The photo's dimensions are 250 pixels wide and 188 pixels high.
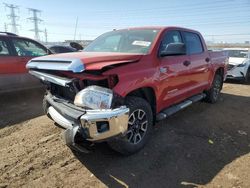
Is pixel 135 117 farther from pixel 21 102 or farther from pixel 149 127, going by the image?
pixel 21 102

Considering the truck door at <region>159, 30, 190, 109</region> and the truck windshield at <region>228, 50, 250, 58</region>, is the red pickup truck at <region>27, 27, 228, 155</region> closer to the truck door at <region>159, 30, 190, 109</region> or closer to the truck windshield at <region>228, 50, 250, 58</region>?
the truck door at <region>159, 30, 190, 109</region>

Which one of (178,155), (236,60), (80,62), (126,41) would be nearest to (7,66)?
(126,41)

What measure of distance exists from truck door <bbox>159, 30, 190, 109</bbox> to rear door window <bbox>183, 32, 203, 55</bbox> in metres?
0.30

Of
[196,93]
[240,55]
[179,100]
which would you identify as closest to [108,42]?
[179,100]

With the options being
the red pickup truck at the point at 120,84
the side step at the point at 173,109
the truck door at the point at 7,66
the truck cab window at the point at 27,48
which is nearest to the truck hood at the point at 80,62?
the red pickup truck at the point at 120,84

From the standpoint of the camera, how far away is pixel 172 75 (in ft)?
13.6

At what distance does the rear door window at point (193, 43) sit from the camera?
5.04 m

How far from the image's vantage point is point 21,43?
21.1 ft

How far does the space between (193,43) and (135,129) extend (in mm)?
2822

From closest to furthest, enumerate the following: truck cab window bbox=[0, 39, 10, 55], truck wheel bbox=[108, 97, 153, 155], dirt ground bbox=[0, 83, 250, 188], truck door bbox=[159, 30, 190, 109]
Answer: dirt ground bbox=[0, 83, 250, 188], truck wheel bbox=[108, 97, 153, 155], truck door bbox=[159, 30, 190, 109], truck cab window bbox=[0, 39, 10, 55]

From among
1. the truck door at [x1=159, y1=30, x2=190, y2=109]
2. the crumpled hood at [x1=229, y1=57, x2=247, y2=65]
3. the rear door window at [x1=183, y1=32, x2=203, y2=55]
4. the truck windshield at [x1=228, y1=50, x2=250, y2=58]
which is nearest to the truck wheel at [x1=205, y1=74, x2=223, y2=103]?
the rear door window at [x1=183, y1=32, x2=203, y2=55]

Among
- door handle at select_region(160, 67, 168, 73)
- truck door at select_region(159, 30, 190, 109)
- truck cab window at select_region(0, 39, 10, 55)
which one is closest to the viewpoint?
door handle at select_region(160, 67, 168, 73)

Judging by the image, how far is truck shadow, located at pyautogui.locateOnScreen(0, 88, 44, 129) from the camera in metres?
5.07

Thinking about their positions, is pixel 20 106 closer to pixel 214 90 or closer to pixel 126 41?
pixel 126 41
